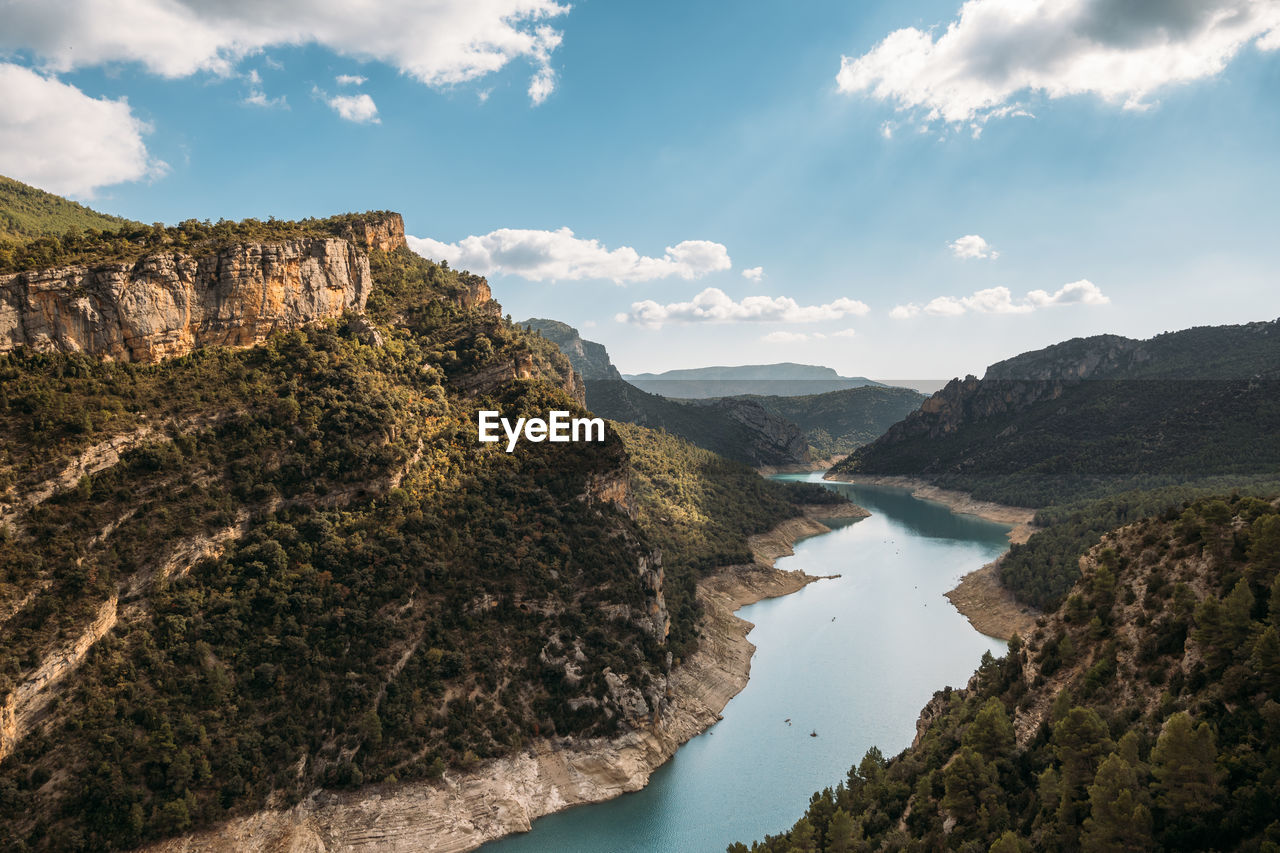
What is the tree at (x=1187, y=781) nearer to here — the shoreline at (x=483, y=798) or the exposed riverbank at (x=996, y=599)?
the exposed riverbank at (x=996, y=599)

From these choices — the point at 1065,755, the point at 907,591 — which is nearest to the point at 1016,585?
the point at 907,591

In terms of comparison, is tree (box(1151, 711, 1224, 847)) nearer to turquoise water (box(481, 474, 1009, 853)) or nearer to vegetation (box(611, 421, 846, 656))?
turquoise water (box(481, 474, 1009, 853))

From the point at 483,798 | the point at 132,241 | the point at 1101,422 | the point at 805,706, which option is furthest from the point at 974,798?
the point at 1101,422

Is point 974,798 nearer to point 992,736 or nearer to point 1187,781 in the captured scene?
point 992,736

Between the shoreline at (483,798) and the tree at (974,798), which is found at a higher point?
the tree at (974,798)

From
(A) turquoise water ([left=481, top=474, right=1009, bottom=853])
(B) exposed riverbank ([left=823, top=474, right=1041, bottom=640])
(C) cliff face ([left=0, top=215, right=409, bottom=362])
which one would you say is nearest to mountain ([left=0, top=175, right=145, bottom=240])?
(C) cliff face ([left=0, top=215, right=409, bottom=362])

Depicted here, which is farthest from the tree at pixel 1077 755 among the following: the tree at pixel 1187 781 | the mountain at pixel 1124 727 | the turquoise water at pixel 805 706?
the turquoise water at pixel 805 706

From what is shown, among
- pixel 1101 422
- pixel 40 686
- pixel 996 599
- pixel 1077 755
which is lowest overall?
pixel 996 599
